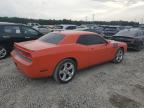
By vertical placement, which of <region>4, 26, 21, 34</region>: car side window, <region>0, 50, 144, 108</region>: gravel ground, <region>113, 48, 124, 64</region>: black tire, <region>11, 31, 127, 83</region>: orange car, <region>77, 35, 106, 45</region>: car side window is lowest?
<region>0, 50, 144, 108</region>: gravel ground

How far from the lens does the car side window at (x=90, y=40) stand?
17.6ft

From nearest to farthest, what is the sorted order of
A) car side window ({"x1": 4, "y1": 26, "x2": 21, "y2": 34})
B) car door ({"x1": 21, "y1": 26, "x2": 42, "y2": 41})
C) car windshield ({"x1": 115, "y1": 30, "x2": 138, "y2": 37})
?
car side window ({"x1": 4, "y1": 26, "x2": 21, "y2": 34}), car door ({"x1": 21, "y1": 26, "x2": 42, "y2": 41}), car windshield ({"x1": 115, "y1": 30, "x2": 138, "y2": 37})

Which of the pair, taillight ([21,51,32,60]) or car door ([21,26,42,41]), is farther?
car door ([21,26,42,41])

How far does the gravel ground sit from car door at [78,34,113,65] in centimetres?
50

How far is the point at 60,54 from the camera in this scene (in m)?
4.54

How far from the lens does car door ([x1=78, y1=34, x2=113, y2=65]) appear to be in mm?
5449

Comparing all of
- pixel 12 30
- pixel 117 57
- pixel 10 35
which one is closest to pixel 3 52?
pixel 10 35

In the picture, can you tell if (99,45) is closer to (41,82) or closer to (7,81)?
(41,82)

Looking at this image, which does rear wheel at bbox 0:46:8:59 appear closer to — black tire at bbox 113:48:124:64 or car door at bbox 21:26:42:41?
car door at bbox 21:26:42:41

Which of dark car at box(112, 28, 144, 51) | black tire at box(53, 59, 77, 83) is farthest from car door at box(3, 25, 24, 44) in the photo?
dark car at box(112, 28, 144, 51)

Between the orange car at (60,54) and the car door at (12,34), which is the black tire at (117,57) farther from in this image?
the car door at (12,34)

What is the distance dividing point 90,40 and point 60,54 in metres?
1.54

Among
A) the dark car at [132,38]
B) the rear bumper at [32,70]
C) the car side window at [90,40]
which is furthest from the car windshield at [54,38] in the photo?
the dark car at [132,38]

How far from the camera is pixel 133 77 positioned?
18.0 ft
